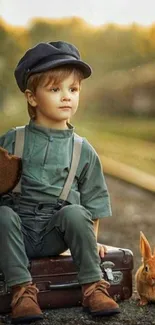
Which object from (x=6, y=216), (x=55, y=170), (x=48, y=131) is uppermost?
(x=48, y=131)

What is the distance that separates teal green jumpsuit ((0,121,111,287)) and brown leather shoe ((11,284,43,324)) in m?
0.03

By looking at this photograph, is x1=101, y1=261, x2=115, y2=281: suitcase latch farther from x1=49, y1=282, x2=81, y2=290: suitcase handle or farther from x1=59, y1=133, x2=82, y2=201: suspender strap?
x1=59, y1=133, x2=82, y2=201: suspender strap

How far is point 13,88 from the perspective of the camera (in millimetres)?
3996

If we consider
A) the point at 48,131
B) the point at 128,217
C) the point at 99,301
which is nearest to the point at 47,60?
the point at 48,131

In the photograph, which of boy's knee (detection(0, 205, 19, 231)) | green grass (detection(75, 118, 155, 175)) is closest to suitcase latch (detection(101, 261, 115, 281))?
boy's knee (detection(0, 205, 19, 231))

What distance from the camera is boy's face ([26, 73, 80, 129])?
9.40 feet

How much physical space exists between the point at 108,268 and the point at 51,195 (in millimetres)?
323

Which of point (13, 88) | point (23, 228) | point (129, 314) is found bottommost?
point (129, 314)

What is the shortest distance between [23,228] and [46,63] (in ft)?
1.78

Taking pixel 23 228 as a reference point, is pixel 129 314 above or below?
below

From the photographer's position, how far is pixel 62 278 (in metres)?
2.89

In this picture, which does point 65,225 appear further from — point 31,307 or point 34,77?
point 34,77

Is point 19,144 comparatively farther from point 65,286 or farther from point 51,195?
point 65,286

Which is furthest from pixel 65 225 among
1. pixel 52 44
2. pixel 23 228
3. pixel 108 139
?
pixel 108 139
